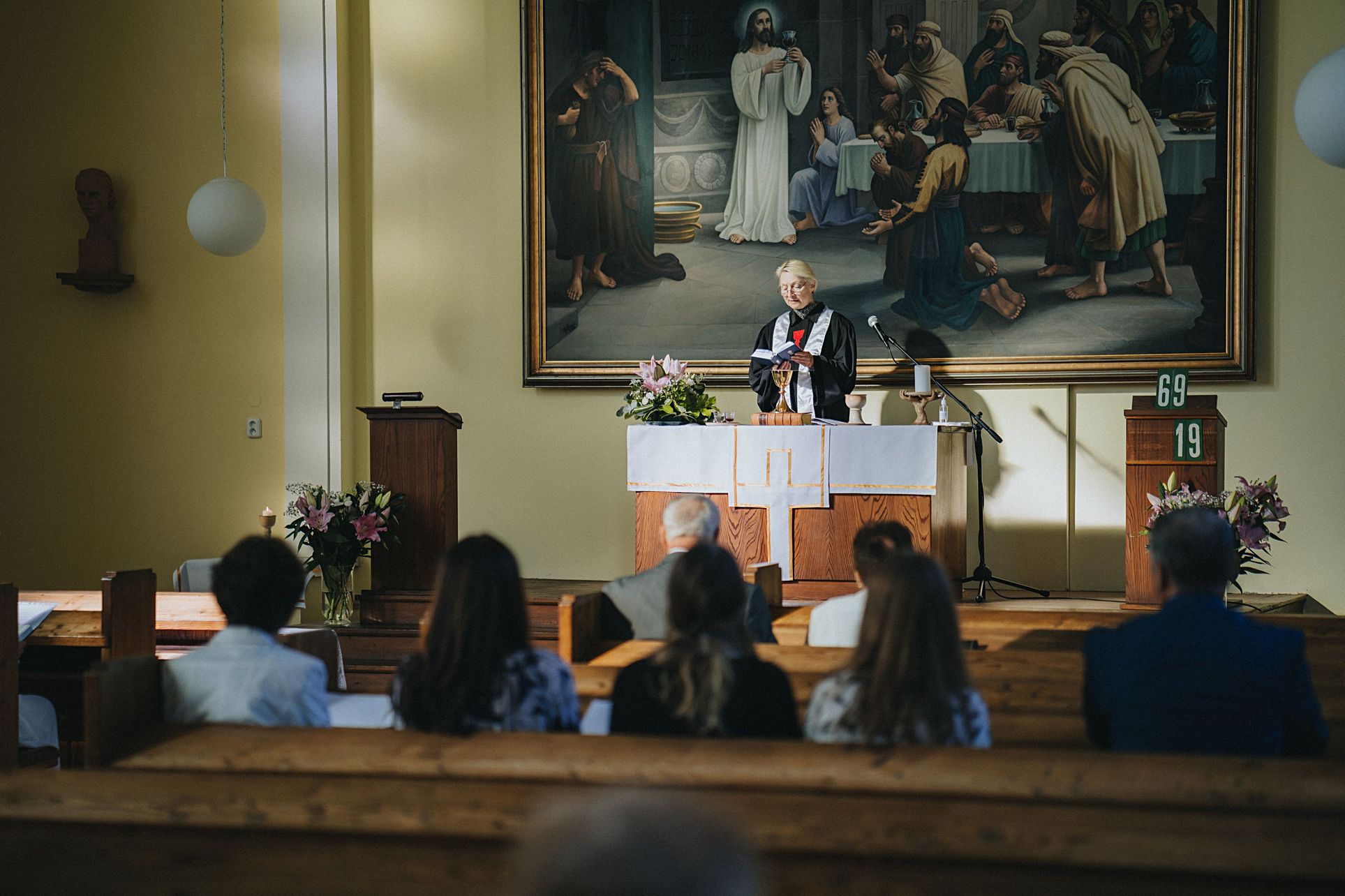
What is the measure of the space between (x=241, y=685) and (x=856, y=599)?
172cm

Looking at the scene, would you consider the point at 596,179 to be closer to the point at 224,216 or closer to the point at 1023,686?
the point at 224,216

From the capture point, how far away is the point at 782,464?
6.73m

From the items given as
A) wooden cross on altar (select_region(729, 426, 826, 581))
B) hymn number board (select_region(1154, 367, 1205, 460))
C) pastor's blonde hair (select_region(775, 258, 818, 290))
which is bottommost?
wooden cross on altar (select_region(729, 426, 826, 581))

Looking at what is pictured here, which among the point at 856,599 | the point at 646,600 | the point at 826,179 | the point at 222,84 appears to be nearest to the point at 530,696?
the point at 856,599

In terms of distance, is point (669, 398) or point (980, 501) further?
point (980, 501)

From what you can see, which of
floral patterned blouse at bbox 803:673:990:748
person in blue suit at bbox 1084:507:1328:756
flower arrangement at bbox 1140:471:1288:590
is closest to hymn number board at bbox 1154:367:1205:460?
flower arrangement at bbox 1140:471:1288:590

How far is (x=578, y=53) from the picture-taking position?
28.1 ft

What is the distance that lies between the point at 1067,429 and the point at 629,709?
19.7ft

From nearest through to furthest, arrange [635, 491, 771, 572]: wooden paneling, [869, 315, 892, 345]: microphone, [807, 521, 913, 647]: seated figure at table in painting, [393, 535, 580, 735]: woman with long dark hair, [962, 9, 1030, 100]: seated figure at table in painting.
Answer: [393, 535, 580, 735]: woman with long dark hair < [807, 521, 913, 647]: seated figure at table in painting < [635, 491, 771, 572]: wooden paneling < [869, 315, 892, 345]: microphone < [962, 9, 1030, 100]: seated figure at table in painting

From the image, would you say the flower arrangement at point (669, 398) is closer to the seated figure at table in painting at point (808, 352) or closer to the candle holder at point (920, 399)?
the seated figure at table in painting at point (808, 352)

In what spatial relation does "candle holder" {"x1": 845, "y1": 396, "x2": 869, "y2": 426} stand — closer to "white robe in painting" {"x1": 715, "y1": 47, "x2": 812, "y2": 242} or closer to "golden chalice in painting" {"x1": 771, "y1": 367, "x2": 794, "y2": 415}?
"golden chalice in painting" {"x1": 771, "y1": 367, "x2": 794, "y2": 415}

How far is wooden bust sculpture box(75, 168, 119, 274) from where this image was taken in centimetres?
837

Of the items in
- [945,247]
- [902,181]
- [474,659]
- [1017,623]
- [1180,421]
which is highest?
[902,181]

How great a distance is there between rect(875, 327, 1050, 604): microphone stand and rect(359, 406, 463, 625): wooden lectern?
279 cm
